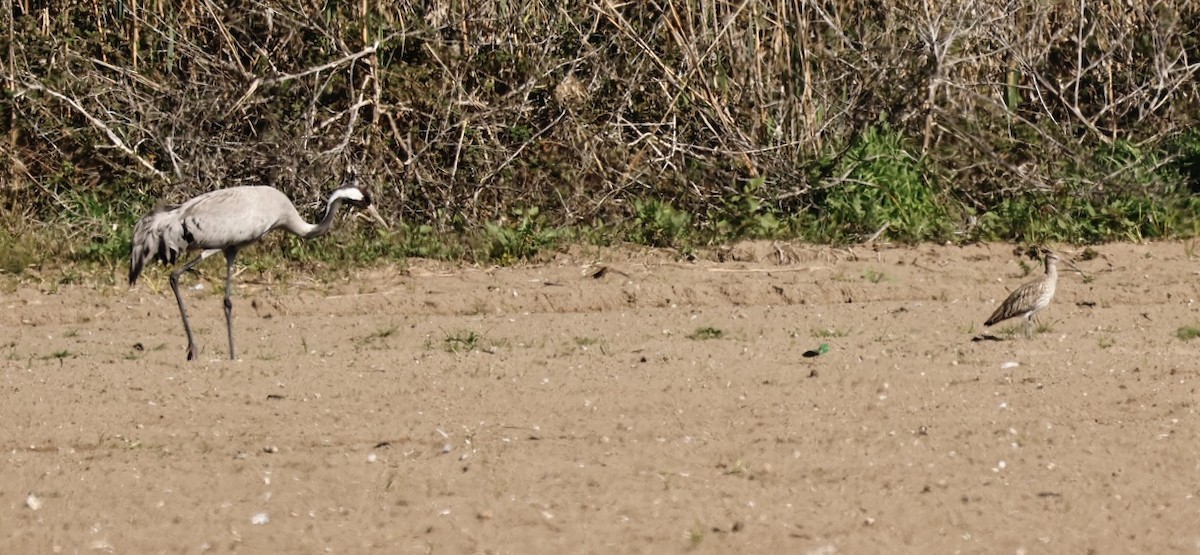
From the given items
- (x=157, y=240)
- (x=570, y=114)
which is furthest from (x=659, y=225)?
(x=157, y=240)

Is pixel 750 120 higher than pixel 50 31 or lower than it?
lower

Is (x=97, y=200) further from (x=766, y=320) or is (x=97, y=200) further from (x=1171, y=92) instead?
(x=1171, y=92)

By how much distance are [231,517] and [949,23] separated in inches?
300

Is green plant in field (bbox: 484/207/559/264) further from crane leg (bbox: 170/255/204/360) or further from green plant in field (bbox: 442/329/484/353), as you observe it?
crane leg (bbox: 170/255/204/360)

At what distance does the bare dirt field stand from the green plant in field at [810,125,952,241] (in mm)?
726

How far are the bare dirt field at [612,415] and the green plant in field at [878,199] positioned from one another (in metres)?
0.73

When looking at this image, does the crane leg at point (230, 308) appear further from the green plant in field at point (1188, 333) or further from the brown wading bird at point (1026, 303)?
the green plant in field at point (1188, 333)

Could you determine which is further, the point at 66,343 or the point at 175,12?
the point at 175,12

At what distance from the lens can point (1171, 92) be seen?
1232cm

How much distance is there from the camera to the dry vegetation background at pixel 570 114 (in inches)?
461

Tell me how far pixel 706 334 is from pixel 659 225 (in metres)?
2.34

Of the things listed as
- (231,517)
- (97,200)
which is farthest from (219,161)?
(231,517)

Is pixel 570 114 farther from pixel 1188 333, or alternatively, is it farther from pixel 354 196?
pixel 1188 333

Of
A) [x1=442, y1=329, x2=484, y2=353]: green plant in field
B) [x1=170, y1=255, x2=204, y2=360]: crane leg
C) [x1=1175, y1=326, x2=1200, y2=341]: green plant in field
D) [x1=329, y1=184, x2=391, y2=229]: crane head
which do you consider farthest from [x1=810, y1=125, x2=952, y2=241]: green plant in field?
[x1=170, y1=255, x2=204, y2=360]: crane leg
